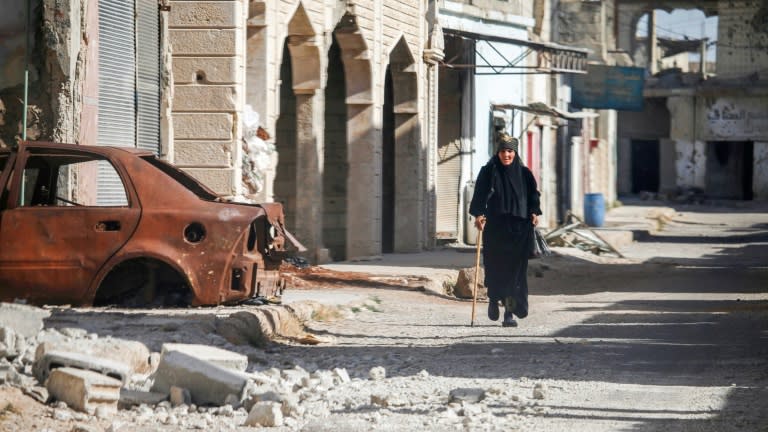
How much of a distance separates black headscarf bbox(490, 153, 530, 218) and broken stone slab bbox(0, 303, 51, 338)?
5.41 m

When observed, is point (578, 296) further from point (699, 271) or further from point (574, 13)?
point (574, 13)

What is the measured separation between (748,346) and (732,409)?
353 centimetres

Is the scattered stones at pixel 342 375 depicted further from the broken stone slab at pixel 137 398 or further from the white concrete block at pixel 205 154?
the white concrete block at pixel 205 154

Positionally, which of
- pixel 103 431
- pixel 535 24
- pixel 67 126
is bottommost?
pixel 103 431

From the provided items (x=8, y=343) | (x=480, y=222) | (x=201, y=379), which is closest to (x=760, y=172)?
(x=480, y=222)

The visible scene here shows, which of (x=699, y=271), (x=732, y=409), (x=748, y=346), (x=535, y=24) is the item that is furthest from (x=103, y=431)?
(x=535, y=24)

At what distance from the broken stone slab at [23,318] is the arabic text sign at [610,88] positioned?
3336 cm

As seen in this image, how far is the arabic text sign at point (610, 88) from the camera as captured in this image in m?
41.6

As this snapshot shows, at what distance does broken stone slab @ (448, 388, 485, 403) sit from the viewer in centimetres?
850

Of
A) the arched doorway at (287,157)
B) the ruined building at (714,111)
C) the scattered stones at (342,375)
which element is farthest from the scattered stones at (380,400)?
the ruined building at (714,111)

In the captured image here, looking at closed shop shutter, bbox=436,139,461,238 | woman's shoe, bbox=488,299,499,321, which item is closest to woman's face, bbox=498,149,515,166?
woman's shoe, bbox=488,299,499,321

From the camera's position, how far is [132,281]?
40.0ft

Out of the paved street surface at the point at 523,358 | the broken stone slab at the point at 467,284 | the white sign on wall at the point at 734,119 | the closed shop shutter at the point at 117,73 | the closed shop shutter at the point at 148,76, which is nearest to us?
the paved street surface at the point at 523,358

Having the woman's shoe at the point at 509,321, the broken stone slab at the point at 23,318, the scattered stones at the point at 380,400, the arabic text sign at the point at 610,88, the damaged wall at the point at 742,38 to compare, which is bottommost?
the scattered stones at the point at 380,400
